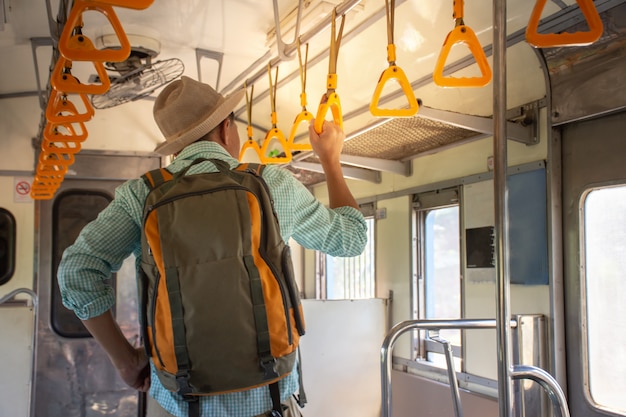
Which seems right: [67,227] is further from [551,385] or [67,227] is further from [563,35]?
[563,35]

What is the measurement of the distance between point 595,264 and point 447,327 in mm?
916

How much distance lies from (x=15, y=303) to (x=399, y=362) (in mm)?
3497

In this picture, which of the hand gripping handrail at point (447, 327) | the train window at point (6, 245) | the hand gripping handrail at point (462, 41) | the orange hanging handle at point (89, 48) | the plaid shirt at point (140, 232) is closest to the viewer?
the plaid shirt at point (140, 232)

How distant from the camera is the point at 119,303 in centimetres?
546

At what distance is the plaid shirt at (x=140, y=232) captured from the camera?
4.70 ft

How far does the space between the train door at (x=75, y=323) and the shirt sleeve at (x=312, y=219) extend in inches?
167

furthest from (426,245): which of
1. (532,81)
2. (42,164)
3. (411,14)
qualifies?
(42,164)

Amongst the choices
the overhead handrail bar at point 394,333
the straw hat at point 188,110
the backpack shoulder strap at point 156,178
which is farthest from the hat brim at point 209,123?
the overhead handrail bar at point 394,333

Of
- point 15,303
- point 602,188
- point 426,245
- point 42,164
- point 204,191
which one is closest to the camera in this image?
point 204,191

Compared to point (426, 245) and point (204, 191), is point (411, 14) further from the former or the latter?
point (204, 191)

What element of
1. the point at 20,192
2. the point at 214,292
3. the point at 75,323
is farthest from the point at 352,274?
the point at 214,292

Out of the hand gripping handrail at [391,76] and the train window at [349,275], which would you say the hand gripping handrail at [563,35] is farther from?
the train window at [349,275]

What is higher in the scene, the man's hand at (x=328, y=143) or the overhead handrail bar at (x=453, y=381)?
the man's hand at (x=328, y=143)

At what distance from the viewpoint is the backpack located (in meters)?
1.35
